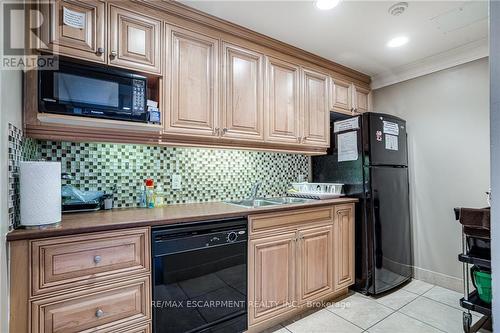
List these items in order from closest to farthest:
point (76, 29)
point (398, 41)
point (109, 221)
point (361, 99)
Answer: point (109, 221)
point (76, 29)
point (398, 41)
point (361, 99)

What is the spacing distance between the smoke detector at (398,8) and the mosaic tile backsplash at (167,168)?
160 cm

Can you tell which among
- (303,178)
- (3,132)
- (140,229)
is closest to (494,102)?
(140,229)

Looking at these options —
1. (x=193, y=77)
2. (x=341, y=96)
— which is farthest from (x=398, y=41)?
(x=193, y=77)

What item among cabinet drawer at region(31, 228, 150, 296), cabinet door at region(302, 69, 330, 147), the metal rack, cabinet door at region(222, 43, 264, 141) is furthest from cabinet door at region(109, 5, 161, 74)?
the metal rack

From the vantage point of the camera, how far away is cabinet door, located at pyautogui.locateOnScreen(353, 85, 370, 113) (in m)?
3.04

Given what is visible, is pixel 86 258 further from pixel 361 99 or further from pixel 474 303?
pixel 361 99

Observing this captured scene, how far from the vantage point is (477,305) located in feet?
5.89

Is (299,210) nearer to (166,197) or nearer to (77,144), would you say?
(166,197)

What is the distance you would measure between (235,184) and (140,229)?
1192 mm

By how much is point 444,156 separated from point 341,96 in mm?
1258

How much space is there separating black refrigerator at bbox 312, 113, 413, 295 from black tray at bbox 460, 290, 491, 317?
0.68 metres

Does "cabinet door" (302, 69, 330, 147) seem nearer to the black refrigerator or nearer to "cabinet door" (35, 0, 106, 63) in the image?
the black refrigerator

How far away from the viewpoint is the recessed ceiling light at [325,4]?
1.74 meters

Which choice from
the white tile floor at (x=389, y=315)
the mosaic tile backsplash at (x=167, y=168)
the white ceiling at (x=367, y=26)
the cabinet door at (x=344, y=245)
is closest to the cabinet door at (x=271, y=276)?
the white tile floor at (x=389, y=315)
